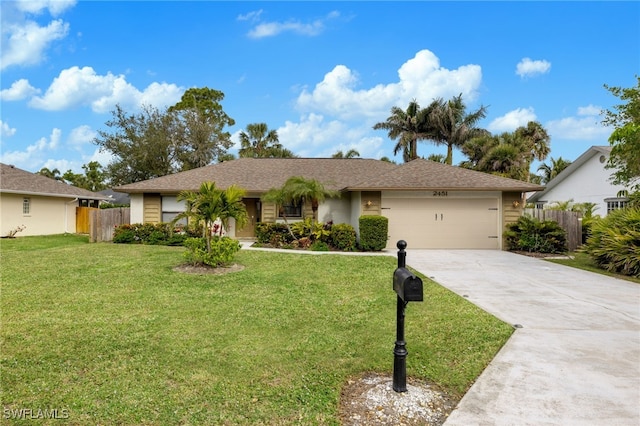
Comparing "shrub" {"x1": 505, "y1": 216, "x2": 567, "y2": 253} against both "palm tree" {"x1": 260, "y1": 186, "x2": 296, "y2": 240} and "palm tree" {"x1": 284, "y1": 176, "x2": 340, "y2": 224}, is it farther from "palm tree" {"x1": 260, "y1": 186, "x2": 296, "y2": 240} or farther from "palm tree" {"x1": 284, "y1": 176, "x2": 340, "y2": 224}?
"palm tree" {"x1": 260, "y1": 186, "x2": 296, "y2": 240}

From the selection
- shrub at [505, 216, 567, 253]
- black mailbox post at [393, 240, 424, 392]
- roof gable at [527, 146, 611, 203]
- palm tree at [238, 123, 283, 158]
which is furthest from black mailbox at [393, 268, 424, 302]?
palm tree at [238, 123, 283, 158]

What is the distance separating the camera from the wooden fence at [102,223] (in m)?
14.2

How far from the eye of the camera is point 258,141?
36.1 m

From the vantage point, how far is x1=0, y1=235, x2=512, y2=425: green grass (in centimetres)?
276

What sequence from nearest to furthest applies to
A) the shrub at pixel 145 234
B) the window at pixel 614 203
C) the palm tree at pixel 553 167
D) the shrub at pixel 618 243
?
the shrub at pixel 618 243 → the shrub at pixel 145 234 → the window at pixel 614 203 → the palm tree at pixel 553 167

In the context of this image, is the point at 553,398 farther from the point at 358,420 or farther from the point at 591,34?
the point at 591,34

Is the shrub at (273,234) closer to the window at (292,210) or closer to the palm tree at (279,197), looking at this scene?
the palm tree at (279,197)

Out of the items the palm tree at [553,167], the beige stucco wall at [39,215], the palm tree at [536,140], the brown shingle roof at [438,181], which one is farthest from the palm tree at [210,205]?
the palm tree at [553,167]

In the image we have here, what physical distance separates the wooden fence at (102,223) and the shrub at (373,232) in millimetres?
10373

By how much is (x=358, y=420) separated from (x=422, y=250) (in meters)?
11.1

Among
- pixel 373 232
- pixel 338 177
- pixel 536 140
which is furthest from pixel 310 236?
pixel 536 140

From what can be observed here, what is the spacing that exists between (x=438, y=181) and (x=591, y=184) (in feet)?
43.1

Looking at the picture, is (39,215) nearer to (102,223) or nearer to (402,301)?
(102,223)

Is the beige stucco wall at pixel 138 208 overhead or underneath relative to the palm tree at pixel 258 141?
underneath
